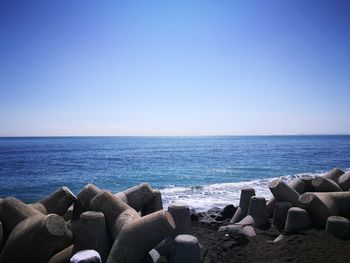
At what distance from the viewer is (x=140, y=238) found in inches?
174

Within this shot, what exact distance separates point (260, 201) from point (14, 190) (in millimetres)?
16918

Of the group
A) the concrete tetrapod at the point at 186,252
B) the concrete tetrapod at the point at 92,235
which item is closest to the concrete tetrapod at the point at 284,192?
the concrete tetrapod at the point at 186,252

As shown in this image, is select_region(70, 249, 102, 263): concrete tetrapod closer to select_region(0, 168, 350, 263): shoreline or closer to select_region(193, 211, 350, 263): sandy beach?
select_region(0, 168, 350, 263): shoreline

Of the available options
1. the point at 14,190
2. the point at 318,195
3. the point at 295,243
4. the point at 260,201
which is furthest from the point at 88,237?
the point at 14,190

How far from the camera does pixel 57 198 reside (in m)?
6.13

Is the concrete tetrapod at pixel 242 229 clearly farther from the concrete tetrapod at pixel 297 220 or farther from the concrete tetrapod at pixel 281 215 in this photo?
the concrete tetrapod at pixel 297 220

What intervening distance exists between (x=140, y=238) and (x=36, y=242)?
1.59 m

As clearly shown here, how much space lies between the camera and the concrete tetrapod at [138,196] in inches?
246

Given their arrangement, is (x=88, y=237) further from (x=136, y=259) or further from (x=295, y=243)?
(x=295, y=243)

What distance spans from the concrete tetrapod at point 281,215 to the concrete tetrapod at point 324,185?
1.32m

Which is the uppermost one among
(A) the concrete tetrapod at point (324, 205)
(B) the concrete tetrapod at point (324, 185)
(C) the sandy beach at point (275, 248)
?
(B) the concrete tetrapod at point (324, 185)

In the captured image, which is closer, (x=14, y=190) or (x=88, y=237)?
(x=88, y=237)

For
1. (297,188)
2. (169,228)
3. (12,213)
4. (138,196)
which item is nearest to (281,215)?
(297,188)

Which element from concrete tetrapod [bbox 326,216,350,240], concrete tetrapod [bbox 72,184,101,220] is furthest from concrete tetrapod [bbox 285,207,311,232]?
concrete tetrapod [bbox 72,184,101,220]
